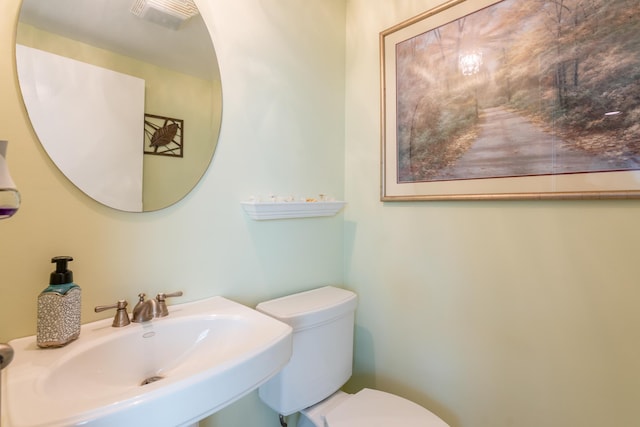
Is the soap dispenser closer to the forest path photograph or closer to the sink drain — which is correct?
the sink drain

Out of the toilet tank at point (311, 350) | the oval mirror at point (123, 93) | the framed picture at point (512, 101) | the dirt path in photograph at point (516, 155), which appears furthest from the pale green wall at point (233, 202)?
the dirt path in photograph at point (516, 155)

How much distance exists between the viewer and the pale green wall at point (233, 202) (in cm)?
71

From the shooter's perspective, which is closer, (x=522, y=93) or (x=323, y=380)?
(x=522, y=93)

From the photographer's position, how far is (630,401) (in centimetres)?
79

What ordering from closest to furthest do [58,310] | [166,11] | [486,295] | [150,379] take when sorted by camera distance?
1. [58,310]
2. [150,379]
3. [166,11]
4. [486,295]

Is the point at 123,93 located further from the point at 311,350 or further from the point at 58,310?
the point at 311,350

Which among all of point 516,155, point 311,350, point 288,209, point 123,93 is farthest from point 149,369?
point 516,155

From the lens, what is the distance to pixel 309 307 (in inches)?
41.9

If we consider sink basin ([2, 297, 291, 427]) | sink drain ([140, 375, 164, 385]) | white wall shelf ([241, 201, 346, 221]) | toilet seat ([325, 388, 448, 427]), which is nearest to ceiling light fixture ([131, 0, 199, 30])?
white wall shelf ([241, 201, 346, 221])

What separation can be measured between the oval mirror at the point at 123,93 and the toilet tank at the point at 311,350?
0.56 metres

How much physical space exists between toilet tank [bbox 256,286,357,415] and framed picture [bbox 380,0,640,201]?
540mm

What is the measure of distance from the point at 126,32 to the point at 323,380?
1.30 metres

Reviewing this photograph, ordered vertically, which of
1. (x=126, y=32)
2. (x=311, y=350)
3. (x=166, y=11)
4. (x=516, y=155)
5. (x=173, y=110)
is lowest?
(x=311, y=350)

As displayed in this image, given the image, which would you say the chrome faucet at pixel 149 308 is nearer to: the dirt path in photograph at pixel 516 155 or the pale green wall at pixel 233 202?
the pale green wall at pixel 233 202
